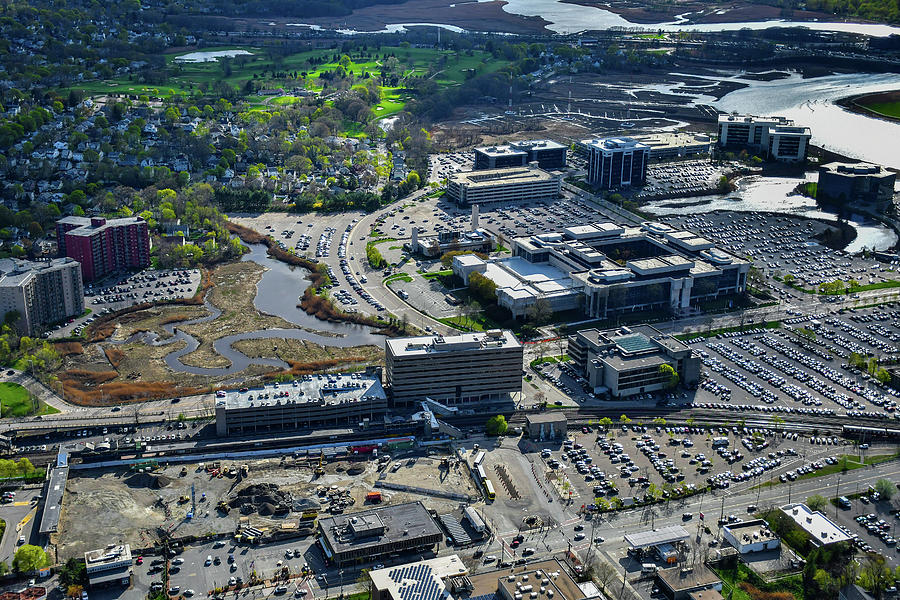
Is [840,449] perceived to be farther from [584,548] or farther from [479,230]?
[479,230]

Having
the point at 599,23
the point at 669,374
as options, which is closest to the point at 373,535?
the point at 669,374

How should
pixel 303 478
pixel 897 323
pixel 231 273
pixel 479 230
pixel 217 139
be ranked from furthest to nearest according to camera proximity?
pixel 217 139 → pixel 479 230 → pixel 231 273 → pixel 897 323 → pixel 303 478

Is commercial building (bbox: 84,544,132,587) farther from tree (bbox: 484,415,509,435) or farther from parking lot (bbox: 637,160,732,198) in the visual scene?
parking lot (bbox: 637,160,732,198)

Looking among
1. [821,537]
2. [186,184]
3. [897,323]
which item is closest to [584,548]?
[821,537]

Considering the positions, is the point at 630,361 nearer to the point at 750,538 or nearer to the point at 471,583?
the point at 750,538

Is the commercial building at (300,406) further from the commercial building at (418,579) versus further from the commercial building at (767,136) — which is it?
the commercial building at (767,136)

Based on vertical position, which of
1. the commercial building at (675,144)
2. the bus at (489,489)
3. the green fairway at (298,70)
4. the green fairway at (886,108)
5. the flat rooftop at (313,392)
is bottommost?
the bus at (489,489)

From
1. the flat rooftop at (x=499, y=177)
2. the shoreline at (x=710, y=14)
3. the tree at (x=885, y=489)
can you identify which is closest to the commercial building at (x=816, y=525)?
the tree at (x=885, y=489)
